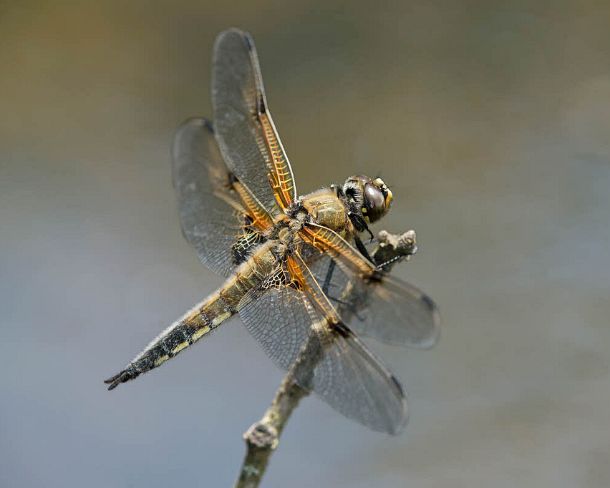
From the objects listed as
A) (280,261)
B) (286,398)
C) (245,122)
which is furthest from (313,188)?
(286,398)

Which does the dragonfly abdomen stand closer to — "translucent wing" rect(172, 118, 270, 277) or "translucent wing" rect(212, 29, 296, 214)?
"translucent wing" rect(172, 118, 270, 277)

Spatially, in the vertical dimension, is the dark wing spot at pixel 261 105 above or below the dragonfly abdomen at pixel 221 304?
above

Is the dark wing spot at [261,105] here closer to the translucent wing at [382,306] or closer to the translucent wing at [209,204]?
the translucent wing at [209,204]

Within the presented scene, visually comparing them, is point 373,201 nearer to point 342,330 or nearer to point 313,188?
point 342,330

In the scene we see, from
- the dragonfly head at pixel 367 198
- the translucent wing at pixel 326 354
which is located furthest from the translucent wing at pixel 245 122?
the translucent wing at pixel 326 354

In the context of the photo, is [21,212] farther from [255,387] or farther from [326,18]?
[326,18]

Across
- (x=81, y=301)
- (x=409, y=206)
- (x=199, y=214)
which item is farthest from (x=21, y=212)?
(x=199, y=214)

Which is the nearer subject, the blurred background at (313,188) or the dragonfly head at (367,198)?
the dragonfly head at (367,198)
